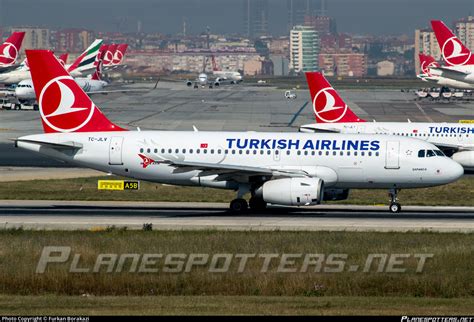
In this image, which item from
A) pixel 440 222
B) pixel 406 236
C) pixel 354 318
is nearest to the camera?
pixel 354 318

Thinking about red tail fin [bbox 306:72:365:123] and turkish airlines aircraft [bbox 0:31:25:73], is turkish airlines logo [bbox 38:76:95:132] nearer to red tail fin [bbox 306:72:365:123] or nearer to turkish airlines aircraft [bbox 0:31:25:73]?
red tail fin [bbox 306:72:365:123]

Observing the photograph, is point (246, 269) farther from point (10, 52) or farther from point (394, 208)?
point (10, 52)

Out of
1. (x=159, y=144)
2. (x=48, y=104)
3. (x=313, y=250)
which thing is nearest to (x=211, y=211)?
A: (x=159, y=144)

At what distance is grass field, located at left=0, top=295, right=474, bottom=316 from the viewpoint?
26.3 metres

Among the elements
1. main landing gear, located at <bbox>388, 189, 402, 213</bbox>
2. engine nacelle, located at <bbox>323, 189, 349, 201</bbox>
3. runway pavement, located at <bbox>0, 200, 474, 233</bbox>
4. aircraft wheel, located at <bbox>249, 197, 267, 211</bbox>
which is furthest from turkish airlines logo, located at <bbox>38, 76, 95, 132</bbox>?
main landing gear, located at <bbox>388, 189, 402, 213</bbox>

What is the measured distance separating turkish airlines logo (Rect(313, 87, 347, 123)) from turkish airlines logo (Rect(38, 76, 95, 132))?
26921 mm

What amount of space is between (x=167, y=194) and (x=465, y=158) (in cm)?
2568

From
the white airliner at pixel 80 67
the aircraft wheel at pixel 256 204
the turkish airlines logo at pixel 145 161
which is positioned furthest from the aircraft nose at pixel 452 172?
the white airliner at pixel 80 67

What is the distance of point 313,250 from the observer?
37.8m

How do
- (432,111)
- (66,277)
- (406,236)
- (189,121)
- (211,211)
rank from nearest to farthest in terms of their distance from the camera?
(66,277), (406,236), (211,211), (189,121), (432,111)

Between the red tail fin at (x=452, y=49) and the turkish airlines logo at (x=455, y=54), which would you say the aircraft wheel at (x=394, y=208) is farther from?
the turkish airlines logo at (x=455, y=54)

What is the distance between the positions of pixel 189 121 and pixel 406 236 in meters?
87.5

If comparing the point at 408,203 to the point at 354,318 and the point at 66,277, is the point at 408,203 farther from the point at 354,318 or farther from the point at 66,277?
the point at 354,318

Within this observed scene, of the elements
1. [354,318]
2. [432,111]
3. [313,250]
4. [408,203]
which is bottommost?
[432,111]
